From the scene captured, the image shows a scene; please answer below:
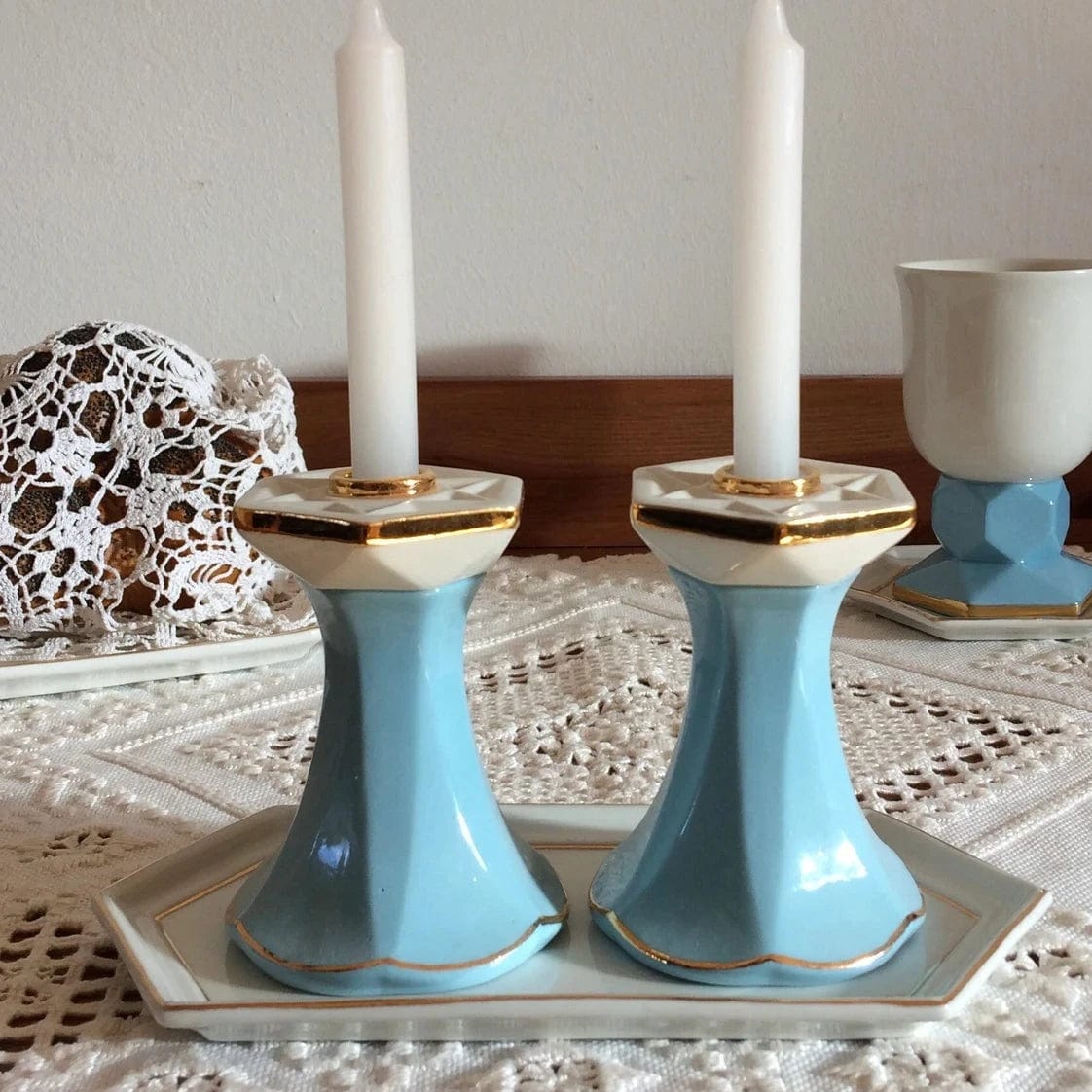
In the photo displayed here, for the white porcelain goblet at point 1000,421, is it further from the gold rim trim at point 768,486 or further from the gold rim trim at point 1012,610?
the gold rim trim at point 768,486

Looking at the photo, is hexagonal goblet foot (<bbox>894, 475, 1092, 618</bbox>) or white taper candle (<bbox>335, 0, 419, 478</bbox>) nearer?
white taper candle (<bbox>335, 0, 419, 478</bbox>)

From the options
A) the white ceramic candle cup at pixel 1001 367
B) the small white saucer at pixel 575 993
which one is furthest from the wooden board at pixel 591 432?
the small white saucer at pixel 575 993

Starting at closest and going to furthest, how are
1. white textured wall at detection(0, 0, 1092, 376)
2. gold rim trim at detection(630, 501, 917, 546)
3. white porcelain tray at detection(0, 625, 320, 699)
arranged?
gold rim trim at detection(630, 501, 917, 546)
white porcelain tray at detection(0, 625, 320, 699)
white textured wall at detection(0, 0, 1092, 376)

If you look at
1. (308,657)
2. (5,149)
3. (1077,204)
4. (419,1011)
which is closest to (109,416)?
(308,657)

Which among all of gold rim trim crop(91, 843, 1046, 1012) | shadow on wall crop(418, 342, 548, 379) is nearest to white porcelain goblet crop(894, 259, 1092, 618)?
shadow on wall crop(418, 342, 548, 379)

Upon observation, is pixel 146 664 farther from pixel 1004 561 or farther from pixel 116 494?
pixel 1004 561

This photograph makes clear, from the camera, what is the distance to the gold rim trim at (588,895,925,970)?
0.90 ft

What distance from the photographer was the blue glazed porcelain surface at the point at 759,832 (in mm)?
276

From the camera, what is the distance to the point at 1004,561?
0.59m

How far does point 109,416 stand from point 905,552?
41 centimetres

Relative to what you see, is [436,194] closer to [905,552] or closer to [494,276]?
[494,276]

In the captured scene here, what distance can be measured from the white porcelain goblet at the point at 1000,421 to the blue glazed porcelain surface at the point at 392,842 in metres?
0.35

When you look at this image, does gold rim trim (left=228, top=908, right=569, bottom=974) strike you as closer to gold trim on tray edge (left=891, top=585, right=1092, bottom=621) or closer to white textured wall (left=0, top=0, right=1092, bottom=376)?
gold trim on tray edge (left=891, top=585, right=1092, bottom=621)

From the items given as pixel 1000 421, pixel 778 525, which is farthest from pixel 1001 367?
pixel 778 525
